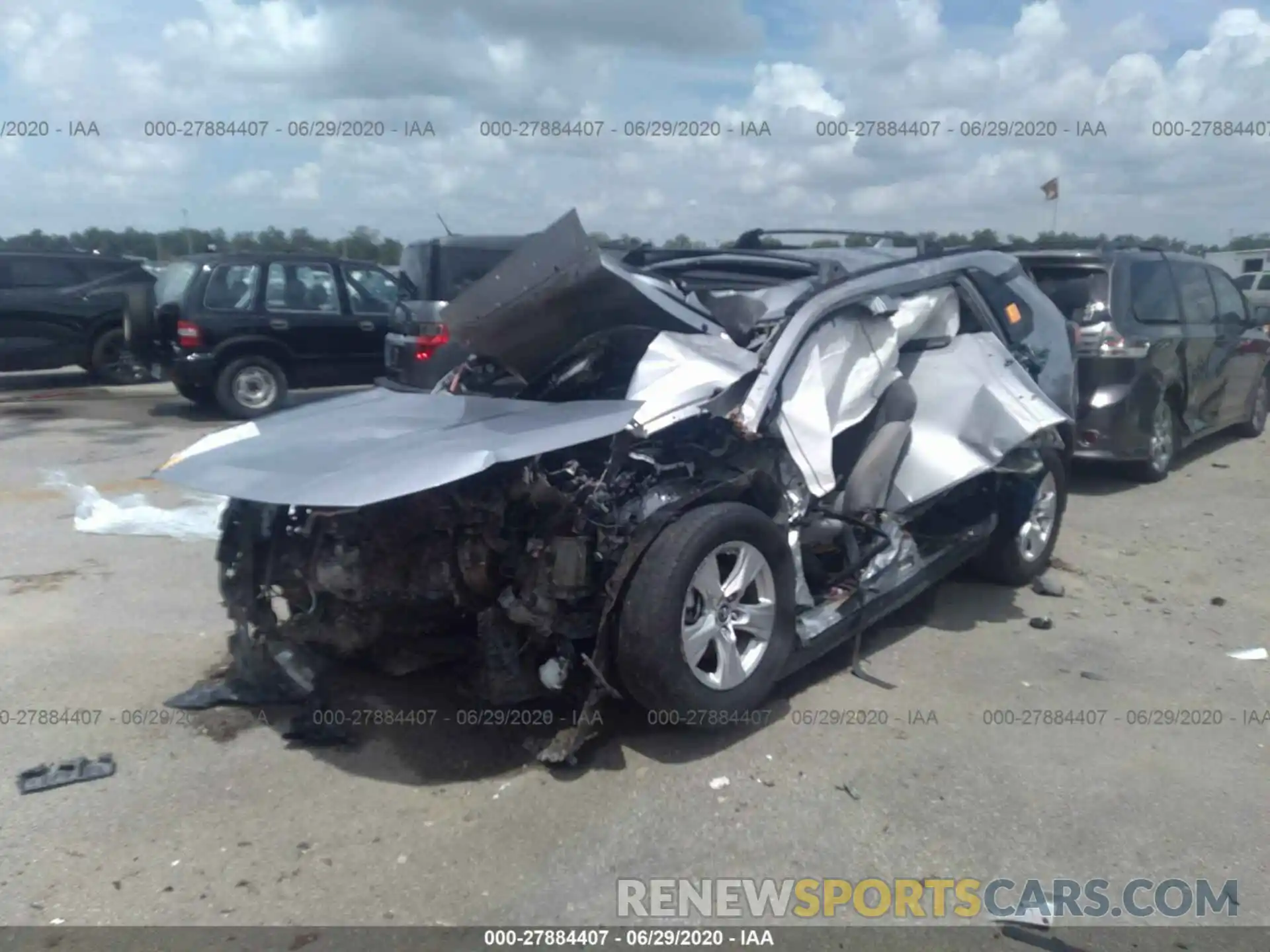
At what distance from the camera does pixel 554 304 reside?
4551 millimetres

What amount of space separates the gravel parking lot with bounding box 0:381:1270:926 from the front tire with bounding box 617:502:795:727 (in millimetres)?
250

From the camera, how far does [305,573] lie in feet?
13.8

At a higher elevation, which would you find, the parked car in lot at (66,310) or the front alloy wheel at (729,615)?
the parked car in lot at (66,310)

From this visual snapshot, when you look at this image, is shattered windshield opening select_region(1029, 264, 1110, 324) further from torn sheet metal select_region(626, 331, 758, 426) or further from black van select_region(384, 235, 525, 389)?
black van select_region(384, 235, 525, 389)

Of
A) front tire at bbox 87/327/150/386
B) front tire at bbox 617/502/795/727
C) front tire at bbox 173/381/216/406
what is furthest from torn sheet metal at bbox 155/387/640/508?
front tire at bbox 87/327/150/386

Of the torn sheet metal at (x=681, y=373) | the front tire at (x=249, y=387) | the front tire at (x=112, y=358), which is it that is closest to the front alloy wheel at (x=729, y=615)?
the torn sheet metal at (x=681, y=373)

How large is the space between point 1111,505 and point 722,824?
5779 mm

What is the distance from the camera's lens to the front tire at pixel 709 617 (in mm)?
3928

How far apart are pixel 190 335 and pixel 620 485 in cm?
956

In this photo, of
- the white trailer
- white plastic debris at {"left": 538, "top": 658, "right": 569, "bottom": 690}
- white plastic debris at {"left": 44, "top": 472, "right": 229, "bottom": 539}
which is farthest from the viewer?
the white trailer

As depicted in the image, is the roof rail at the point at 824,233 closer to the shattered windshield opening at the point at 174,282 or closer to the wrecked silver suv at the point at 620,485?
the wrecked silver suv at the point at 620,485

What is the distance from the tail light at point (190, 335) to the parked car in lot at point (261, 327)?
1 centimetres

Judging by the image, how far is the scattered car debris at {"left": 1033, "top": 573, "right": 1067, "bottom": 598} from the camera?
6.22 metres

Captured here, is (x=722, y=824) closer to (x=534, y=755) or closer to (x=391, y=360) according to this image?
(x=534, y=755)
